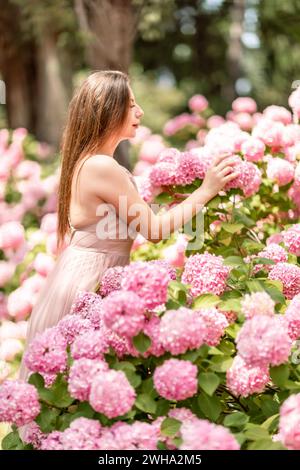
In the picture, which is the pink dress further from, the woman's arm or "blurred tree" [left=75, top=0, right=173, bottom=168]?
"blurred tree" [left=75, top=0, right=173, bottom=168]

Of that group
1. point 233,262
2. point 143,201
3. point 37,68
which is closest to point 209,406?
point 233,262

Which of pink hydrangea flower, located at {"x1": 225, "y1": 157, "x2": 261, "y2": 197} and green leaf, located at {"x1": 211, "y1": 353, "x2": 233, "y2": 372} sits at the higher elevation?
pink hydrangea flower, located at {"x1": 225, "y1": 157, "x2": 261, "y2": 197}

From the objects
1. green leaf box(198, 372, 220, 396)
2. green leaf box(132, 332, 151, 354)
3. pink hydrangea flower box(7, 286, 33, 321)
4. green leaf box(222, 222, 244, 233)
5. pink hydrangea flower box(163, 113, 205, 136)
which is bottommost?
pink hydrangea flower box(7, 286, 33, 321)

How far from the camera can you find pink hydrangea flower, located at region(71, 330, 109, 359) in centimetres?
170

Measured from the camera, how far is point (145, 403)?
1630 millimetres

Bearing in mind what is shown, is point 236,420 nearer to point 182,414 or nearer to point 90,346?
point 182,414

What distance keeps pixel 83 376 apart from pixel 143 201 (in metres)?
0.97

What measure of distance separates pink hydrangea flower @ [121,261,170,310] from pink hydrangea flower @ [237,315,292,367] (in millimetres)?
203

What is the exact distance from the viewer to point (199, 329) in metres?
1.59

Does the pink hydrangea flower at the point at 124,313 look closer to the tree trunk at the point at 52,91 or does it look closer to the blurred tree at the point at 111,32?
the blurred tree at the point at 111,32

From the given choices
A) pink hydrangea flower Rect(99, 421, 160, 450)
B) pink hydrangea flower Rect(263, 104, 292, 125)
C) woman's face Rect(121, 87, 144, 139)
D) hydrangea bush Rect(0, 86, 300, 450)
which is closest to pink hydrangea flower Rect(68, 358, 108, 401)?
hydrangea bush Rect(0, 86, 300, 450)

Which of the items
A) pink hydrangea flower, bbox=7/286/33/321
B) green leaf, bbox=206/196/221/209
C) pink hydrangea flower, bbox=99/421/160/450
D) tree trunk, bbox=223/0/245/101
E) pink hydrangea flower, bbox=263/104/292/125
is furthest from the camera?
tree trunk, bbox=223/0/245/101

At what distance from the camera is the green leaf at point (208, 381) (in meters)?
1.62
